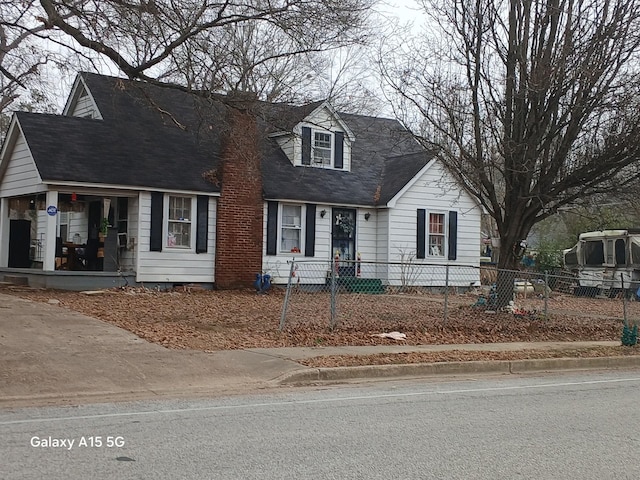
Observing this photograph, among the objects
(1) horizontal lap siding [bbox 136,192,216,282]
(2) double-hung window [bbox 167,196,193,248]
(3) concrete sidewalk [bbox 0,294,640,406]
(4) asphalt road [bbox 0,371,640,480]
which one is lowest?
(4) asphalt road [bbox 0,371,640,480]

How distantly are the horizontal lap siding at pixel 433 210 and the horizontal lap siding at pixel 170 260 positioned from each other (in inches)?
241

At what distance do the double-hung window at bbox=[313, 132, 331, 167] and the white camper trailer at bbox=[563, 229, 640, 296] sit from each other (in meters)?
9.77

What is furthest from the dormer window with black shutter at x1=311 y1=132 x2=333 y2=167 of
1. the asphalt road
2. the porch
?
the asphalt road

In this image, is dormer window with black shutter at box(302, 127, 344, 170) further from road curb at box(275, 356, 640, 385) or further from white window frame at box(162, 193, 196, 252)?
road curb at box(275, 356, 640, 385)

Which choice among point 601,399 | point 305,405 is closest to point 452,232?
point 601,399

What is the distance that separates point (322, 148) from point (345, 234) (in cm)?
309

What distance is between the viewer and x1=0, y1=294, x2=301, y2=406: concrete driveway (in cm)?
935

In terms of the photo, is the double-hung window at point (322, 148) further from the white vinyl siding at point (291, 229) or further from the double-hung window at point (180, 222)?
the double-hung window at point (180, 222)

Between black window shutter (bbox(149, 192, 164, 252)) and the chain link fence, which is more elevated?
black window shutter (bbox(149, 192, 164, 252))

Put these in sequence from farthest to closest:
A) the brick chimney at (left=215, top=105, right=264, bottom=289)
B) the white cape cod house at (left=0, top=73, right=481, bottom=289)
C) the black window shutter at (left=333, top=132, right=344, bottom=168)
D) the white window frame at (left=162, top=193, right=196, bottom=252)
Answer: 1. the black window shutter at (left=333, top=132, right=344, bottom=168)
2. the brick chimney at (left=215, top=105, right=264, bottom=289)
3. the white window frame at (left=162, top=193, right=196, bottom=252)
4. the white cape cod house at (left=0, top=73, right=481, bottom=289)

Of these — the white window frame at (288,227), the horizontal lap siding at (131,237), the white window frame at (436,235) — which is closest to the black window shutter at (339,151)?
the white window frame at (288,227)

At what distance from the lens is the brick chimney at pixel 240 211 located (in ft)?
73.9

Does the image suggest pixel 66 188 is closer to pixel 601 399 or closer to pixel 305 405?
pixel 305 405

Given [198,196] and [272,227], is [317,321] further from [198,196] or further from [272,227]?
[272,227]
